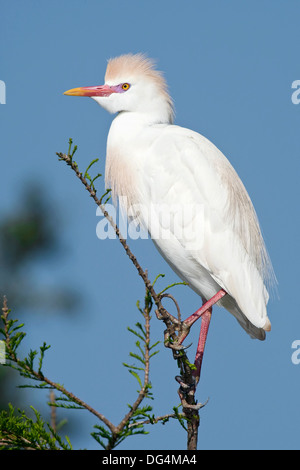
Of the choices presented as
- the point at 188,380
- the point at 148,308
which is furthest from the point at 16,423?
the point at 188,380

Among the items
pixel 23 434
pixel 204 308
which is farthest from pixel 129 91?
pixel 23 434

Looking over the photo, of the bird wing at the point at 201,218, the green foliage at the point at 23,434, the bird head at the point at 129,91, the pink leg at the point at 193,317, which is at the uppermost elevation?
the bird head at the point at 129,91

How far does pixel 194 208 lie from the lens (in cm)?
441

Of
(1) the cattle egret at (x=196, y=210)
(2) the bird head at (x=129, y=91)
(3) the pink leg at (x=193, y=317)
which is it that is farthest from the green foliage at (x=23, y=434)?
(2) the bird head at (x=129, y=91)

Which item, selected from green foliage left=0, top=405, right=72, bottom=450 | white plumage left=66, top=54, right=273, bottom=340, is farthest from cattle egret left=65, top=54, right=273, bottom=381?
green foliage left=0, top=405, right=72, bottom=450

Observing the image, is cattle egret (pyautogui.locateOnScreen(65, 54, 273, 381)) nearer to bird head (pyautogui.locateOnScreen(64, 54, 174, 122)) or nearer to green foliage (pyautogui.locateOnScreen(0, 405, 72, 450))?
bird head (pyautogui.locateOnScreen(64, 54, 174, 122))

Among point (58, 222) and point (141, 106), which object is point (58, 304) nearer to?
point (58, 222)

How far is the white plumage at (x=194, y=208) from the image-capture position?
4367 millimetres

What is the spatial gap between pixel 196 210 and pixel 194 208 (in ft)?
0.06

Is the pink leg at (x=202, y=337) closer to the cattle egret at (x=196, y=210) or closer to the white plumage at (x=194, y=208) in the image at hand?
the cattle egret at (x=196, y=210)

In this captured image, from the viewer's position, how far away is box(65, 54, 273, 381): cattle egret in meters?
4.37

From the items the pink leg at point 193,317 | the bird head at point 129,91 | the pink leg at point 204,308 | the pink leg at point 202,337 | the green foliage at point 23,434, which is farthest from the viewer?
the bird head at point 129,91

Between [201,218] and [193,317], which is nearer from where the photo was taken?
[193,317]

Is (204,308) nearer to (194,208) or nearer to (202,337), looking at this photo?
(202,337)
